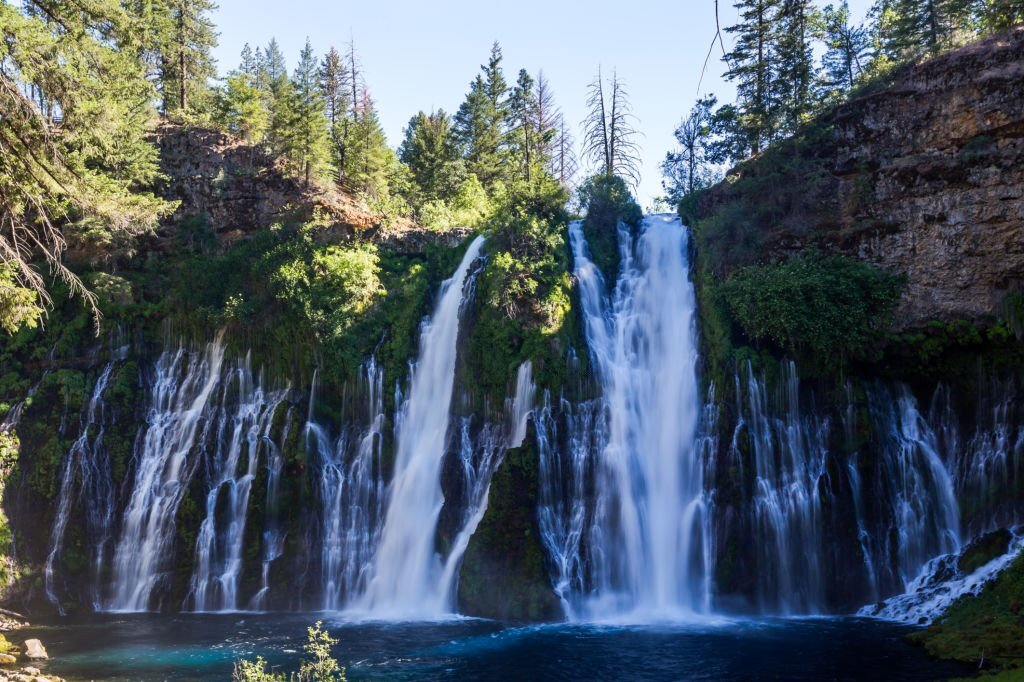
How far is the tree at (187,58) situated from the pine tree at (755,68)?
24536mm

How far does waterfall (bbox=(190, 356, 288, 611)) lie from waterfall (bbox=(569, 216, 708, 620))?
10.7 meters

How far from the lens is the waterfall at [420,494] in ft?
64.8

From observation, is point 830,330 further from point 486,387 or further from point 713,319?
point 486,387

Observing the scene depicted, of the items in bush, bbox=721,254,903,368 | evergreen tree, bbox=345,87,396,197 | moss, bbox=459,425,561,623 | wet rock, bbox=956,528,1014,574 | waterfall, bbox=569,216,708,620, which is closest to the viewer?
wet rock, bbox=956,528,1014,574

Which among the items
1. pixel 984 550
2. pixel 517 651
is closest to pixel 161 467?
pixel 517 651

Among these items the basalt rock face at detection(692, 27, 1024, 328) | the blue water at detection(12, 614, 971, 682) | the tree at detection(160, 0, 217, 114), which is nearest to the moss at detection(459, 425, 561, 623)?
the blue water at detection(12, 614, 971, 682)

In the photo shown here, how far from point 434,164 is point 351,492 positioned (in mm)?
20134

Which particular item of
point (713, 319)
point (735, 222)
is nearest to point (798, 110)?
point (735, 222)

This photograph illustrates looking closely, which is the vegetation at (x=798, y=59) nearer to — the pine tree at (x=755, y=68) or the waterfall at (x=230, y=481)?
the pine tree at (x=755, y=68)

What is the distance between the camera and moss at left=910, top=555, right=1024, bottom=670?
12.5 meters

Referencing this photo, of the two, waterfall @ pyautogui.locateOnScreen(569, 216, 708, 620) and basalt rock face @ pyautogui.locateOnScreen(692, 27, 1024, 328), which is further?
basalt rock face @ pyautogui.locateOnScreen(692, 27, 1024, 328)

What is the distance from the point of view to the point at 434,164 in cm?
3672

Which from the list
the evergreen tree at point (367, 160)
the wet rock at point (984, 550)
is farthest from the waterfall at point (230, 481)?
the wet rock at point (984, 550)

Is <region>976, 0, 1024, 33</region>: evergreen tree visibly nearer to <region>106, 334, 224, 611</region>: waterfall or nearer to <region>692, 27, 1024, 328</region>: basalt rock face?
<region>692, 27, 1024, 328</region>: basalt rock face
